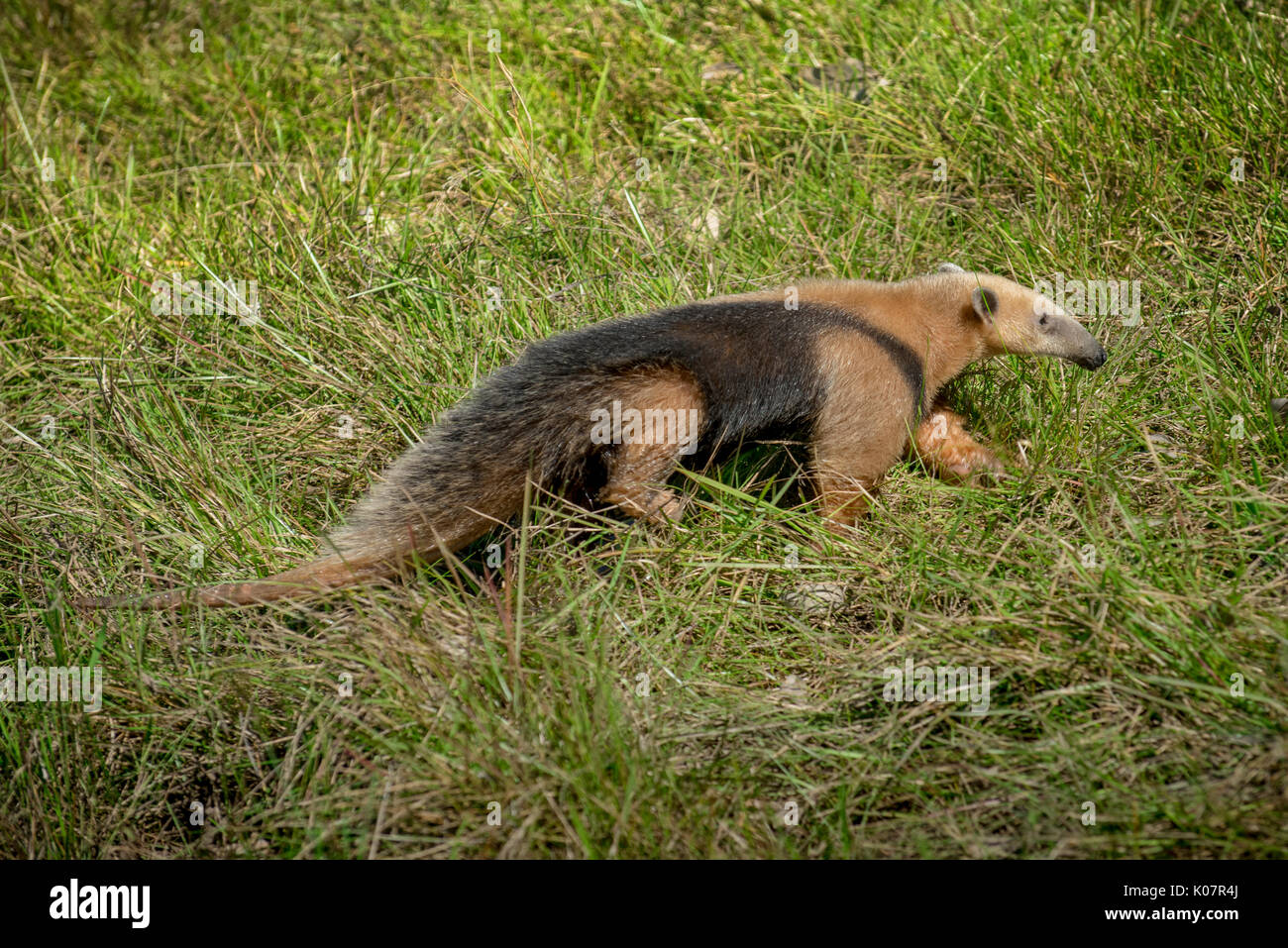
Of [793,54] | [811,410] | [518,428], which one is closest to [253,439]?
[518,428]

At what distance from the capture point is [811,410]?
4.56m

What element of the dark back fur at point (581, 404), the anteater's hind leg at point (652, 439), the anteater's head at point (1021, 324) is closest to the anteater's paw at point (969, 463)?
the anteater's head at point (1021, 324)

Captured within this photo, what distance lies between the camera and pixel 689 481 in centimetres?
463

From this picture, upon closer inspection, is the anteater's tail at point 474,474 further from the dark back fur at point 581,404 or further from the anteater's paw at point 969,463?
the anteater's paw at point 969,463

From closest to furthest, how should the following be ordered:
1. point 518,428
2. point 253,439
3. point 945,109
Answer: point 518,428 → point 253,439 → point 945,109

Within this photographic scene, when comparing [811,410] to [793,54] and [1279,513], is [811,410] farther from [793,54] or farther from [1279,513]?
[793,54]

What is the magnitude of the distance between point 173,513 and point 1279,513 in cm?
414

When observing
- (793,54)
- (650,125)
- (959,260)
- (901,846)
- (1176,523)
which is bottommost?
(901,846)

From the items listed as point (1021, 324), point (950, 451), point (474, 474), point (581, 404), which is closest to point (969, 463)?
point (950, 451)

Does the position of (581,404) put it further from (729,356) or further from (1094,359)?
(1094,359)

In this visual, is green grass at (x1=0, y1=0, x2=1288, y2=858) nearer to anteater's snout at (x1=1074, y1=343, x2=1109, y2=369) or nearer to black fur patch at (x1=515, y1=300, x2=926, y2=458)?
anteater's snout at (x1=1074, y1=343, x2=1109, y2=369)

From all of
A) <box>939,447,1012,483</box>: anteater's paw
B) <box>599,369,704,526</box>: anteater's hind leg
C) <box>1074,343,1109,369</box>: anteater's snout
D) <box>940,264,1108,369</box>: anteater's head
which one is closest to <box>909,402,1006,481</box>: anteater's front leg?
<box>939,447,1012,483</box>: anteater's paw

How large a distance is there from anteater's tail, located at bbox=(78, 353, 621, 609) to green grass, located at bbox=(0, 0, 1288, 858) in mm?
169

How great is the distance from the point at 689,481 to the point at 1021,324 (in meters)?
1.65
